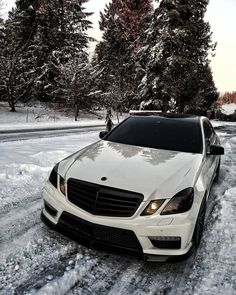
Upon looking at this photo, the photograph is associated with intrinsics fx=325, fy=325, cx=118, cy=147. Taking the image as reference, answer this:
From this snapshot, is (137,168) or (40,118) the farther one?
(40,118)

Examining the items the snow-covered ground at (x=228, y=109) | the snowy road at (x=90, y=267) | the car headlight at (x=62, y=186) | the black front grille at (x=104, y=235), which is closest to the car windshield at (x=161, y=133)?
the snowy road at (x=90, y=267)

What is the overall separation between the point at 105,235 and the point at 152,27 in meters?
27.7

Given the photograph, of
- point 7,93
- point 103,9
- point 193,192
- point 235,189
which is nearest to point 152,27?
point 7,93

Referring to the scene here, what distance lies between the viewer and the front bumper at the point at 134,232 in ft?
10.6

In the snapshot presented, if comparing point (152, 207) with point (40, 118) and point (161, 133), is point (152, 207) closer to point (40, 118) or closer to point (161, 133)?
point (161, 133)

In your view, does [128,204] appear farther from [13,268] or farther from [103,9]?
[103,9]

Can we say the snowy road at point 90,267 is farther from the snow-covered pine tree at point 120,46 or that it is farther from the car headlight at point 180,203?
the snow-covered pine tree at point 120,46

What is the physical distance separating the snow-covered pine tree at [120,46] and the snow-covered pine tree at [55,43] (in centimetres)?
359

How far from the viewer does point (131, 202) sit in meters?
3.31

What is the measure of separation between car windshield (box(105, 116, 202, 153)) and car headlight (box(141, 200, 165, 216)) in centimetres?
157

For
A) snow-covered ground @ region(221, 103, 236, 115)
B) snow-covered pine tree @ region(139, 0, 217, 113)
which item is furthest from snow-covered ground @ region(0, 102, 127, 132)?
snow-covered ground @ region(221, 103, 236, 115)

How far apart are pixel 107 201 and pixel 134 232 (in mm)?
417

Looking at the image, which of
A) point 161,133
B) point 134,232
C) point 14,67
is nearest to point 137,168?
point 134,232

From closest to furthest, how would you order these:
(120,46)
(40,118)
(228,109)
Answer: (40,118), (120,46), (228,109)
